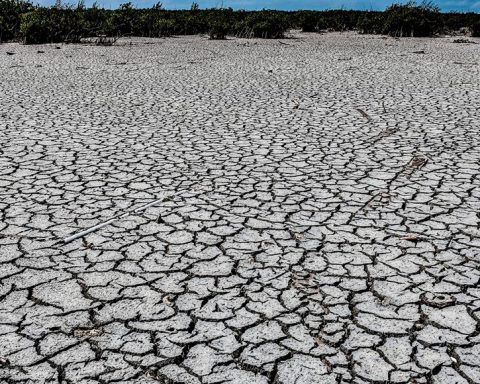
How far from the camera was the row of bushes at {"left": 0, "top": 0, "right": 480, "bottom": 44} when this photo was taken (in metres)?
18.9

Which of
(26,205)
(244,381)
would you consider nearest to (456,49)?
(26,205)

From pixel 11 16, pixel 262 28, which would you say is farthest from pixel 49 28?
pixel 262 28

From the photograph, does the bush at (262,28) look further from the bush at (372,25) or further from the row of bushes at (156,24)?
the bush at (372,25)

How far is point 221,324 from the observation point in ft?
8.30

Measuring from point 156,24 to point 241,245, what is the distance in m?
20.9

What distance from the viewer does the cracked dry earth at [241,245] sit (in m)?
2.32

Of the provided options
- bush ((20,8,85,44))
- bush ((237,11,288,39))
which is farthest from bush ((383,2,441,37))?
bush ((20,8,85,44))

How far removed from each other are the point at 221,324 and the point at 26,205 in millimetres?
1984

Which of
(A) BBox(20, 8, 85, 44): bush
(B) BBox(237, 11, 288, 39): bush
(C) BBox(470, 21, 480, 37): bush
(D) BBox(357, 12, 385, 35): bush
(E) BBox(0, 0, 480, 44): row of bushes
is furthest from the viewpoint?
(D) BBox(357, 12, 385, 35): bush

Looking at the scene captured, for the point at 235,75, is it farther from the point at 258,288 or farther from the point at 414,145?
the point at 258,288

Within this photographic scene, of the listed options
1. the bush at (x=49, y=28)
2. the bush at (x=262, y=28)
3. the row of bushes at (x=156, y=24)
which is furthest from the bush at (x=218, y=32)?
the bush at (x=49, y=28)

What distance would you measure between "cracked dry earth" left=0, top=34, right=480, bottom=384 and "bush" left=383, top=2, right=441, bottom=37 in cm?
1689

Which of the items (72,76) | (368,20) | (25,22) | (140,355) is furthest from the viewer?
(368,20)

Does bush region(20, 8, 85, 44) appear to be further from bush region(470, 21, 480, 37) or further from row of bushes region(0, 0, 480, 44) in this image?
bush region(470, 21, 480, 37)
